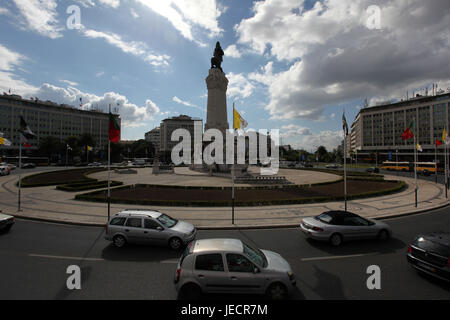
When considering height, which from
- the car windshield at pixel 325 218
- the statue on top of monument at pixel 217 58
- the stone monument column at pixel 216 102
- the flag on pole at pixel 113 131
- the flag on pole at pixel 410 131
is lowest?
the car windshield at pixel 325 218

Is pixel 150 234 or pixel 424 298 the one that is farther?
pixel 150 234

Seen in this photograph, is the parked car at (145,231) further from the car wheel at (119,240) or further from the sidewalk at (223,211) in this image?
the sidewalk at (223,211)

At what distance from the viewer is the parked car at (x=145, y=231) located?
9531mm

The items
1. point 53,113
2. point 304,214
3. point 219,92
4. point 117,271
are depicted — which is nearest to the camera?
point 117,271

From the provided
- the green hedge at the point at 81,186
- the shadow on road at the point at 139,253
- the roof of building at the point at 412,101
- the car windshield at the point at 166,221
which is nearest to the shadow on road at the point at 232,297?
the shadow on road at the point at 139,253

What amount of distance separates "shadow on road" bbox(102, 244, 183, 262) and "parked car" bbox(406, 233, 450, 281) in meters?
8.81

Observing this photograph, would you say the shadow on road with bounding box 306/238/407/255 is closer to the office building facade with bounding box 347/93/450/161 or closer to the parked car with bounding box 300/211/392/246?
the parked car with bounding box 300/211/392/246

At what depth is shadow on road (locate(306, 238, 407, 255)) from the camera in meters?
9.35

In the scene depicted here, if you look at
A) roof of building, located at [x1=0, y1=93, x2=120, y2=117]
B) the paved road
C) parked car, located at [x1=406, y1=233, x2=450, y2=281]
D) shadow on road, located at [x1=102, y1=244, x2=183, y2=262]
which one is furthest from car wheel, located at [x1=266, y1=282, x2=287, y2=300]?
roof of building, located at [x1=0, y1=93, x2=120, y2=117]

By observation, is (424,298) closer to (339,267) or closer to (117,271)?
(339,267)

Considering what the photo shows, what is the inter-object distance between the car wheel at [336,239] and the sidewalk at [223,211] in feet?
10.4

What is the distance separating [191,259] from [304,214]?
11.8 meters

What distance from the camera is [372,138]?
120688 millimetres
